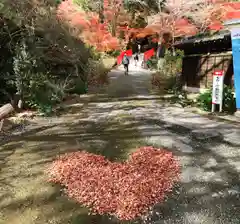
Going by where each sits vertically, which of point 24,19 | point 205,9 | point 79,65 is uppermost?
point 205,9

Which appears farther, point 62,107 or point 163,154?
point 62,107

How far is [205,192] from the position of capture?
4500 mm

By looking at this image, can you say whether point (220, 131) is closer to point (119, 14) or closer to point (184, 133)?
point (184, 133)

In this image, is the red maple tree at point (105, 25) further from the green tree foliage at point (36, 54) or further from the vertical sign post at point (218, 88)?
the vertical sign post at point (218, 88)

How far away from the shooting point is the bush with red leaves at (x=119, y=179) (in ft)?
13.6

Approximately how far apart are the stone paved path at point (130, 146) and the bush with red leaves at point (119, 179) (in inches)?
A: 9.1

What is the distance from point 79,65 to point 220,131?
11.4 m

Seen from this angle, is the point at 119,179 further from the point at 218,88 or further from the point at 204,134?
the point at 218,88

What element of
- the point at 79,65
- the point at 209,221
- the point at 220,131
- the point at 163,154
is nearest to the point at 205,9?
the point at 79,65

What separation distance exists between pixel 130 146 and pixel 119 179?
189cm

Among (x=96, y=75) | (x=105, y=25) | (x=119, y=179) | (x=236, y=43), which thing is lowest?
(x=119, y=179)

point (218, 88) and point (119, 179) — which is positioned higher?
point (218, 88)

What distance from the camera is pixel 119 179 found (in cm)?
484

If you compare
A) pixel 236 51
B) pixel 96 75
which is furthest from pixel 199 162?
pixel 96 75
